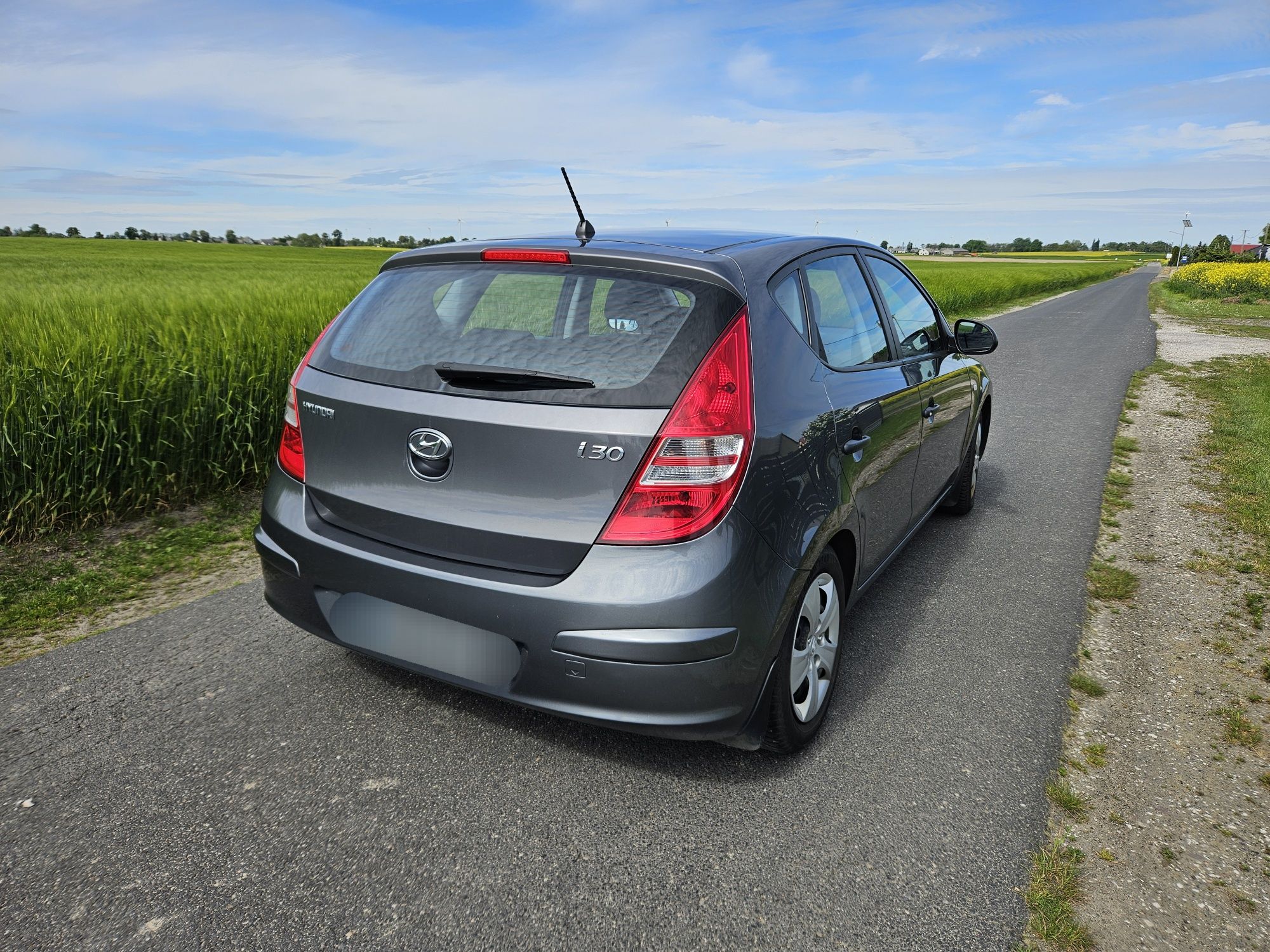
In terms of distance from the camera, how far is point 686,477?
7.04ft

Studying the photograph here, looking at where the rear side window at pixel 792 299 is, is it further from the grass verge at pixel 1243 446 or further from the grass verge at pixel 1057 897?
the grass verge at pixel 1243 446

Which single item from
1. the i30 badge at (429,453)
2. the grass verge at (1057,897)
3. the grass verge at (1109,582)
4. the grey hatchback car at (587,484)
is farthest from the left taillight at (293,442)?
the grass verge at (1109,582)

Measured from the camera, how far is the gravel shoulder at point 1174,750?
2.08 metres

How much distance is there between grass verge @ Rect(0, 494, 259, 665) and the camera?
354 centimetres

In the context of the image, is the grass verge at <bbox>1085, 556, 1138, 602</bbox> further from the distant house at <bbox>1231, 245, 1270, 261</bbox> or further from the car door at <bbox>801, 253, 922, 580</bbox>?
the distant house at <bbox>1231, 245, 1270, 261</bbox>

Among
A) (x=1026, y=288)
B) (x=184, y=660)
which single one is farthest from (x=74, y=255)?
(x=1026, y=288)

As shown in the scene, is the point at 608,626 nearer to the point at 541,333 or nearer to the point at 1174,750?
the point at 541,333

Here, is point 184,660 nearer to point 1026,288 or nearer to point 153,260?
point 153,260

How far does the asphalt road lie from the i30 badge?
0.92m

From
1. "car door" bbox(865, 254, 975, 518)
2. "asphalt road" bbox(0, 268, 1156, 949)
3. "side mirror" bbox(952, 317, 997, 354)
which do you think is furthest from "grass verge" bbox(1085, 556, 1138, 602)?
"side mirror" bbox(952, 317, 997, 354)

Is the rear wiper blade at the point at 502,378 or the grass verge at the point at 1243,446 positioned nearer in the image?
the rear wiper blade at the point at 502,378

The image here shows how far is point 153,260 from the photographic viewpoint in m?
27.9

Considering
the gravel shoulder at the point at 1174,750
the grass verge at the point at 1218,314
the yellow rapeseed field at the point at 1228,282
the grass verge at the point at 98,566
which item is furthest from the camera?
the yellow rapeseed field at the point at 1228,282

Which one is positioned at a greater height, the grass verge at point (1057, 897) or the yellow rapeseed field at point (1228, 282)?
the yellow rapeseed field at point (1228, 282)
